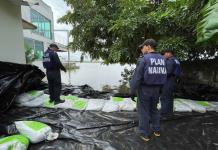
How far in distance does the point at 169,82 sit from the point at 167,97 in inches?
11.9

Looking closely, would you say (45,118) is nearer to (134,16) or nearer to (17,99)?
(17,99)

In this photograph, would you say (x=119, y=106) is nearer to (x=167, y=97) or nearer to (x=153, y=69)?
(x=167, y=97)

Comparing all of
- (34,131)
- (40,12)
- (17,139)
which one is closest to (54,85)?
(34,131)

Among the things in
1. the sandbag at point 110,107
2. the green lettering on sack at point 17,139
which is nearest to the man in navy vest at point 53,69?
the sandbag at point 110,107

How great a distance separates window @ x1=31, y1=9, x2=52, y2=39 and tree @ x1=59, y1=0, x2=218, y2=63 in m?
14.1

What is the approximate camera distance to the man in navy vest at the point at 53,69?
4832 mm

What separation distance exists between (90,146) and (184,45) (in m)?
3.20

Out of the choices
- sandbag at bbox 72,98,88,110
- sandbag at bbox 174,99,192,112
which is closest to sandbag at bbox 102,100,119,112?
sandbag at bbox 72,98,88,110

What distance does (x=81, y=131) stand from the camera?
3.67 meters

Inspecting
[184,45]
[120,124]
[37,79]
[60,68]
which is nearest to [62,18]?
[37,79]

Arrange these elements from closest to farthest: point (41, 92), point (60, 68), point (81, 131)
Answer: point (81, 131) < point (60, 68) < point (41, 92)

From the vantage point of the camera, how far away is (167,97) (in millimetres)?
4238

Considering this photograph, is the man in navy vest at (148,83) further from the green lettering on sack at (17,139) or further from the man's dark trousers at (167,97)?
the green lettering on sack at (17,139)

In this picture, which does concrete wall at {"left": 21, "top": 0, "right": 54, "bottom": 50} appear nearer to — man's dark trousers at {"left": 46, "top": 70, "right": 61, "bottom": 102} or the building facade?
the building facade
